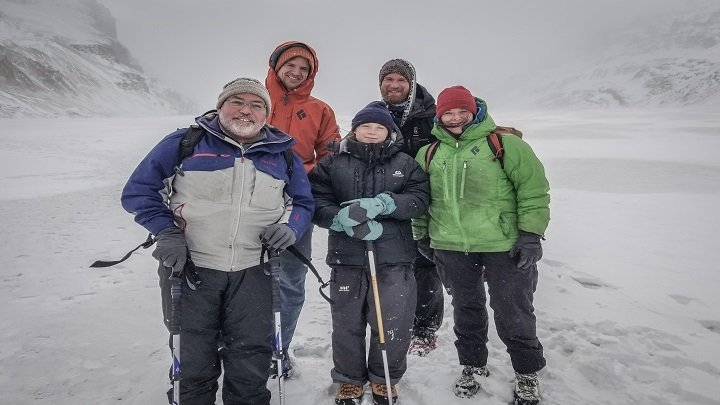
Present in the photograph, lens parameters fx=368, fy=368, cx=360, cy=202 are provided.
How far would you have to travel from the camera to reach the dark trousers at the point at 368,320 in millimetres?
3047

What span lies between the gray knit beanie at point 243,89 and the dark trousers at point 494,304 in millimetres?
2072

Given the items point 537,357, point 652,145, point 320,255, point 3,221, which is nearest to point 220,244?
point 537,357

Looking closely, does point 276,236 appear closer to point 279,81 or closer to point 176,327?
point 176,327

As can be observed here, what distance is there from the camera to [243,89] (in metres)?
2.86

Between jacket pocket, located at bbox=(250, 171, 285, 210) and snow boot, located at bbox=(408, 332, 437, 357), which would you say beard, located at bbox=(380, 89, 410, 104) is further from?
snow boot, located at bbox=(408, 332, 437, 357)

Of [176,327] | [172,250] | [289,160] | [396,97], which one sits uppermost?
[396,97]

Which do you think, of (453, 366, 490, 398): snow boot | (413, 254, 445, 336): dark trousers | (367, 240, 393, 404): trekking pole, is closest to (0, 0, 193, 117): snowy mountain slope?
(413, 254, 445, 336): dark trousers

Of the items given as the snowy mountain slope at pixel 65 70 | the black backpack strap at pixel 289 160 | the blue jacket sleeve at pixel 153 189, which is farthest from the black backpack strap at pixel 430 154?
the snowy mountain slope at pixel 65 70

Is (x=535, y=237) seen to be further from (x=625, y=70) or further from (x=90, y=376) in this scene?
(x=625, y=70)

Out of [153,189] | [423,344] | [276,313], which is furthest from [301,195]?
[423,344]

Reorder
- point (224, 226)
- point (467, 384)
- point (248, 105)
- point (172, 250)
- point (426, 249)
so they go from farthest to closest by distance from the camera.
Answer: point (426, 249) < point (467, 384) < point (248, 105) < point (224, 226) < point (172, 250)

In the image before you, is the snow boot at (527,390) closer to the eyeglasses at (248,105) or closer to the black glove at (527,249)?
the black glove at (527,249)

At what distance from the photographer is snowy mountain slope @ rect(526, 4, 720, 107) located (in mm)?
88000

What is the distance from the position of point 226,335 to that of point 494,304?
219 cm
